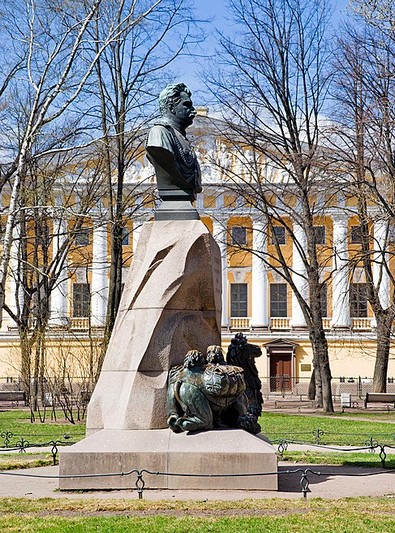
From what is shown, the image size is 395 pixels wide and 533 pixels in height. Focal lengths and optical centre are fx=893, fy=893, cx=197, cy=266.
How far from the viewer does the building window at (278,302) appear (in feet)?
177

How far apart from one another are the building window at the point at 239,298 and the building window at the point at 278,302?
5.24ft

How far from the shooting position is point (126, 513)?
29.0ft

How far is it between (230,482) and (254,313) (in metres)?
43.3

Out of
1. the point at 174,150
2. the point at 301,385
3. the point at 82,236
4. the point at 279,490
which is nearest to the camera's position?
the point at 279,490

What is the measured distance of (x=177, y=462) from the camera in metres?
10.3

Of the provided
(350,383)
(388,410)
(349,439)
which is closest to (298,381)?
(350,383)

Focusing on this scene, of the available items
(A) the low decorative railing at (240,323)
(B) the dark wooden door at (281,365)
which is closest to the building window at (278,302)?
(A) the low decorative railing at (240,323)

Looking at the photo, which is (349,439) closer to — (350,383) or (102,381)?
(102,381)

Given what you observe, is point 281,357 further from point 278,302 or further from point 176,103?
point 176,103

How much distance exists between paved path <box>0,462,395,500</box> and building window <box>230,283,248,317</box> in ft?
137

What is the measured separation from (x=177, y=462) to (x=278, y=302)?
44.1 metres

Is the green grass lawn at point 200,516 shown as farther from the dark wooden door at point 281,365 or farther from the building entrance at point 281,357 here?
the building entrance at point 281,357

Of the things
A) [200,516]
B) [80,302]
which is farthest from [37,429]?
[80,302]

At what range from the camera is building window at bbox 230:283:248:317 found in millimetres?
54438
